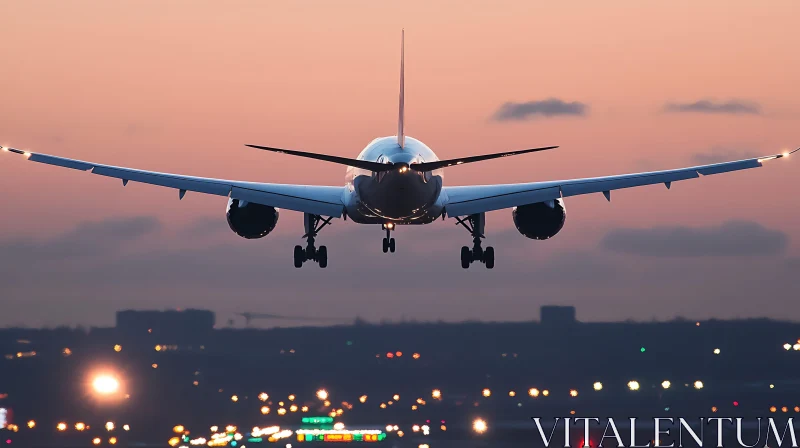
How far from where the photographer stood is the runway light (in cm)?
11369

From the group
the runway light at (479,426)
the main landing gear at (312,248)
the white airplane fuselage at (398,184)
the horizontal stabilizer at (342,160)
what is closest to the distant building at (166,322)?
the runway light at (479,426)

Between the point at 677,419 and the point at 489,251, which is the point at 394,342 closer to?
the point at 677,419

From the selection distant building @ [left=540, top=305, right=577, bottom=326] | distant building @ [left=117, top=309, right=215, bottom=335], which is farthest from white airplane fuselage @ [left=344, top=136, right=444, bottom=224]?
distant building @ [left=540, top=305, right=577, bottom=326]

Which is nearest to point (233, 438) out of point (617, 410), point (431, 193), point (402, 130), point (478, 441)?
point (478, 441)

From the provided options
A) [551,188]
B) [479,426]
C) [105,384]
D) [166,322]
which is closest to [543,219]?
[551,188]

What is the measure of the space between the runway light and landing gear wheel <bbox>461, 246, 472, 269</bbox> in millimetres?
49893

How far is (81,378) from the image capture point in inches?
4117

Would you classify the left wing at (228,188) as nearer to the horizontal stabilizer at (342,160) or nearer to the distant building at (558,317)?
the horizontal stabilizer at (342,160)

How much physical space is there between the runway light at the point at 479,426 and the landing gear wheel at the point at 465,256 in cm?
4989

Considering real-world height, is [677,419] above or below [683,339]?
below

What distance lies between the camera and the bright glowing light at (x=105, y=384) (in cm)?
10450

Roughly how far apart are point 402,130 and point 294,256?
9.97 metres

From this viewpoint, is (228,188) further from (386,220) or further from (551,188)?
(551,188)

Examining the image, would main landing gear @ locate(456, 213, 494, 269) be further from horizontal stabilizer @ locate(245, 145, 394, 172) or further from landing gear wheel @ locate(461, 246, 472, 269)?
horizontal stabilizer @ locate(245, 145, 394, 172)
